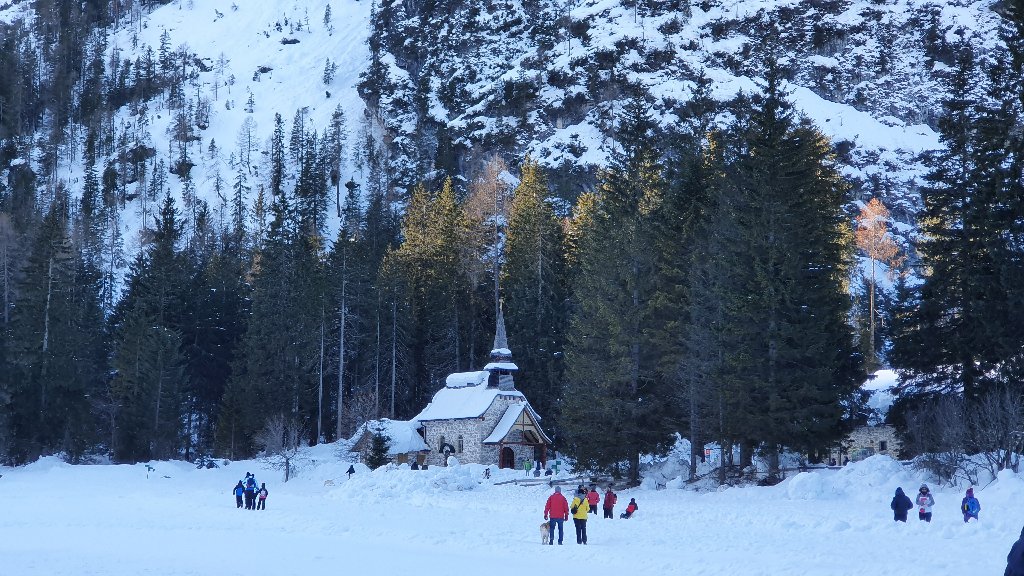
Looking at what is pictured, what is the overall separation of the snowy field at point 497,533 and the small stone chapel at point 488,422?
37.0ft

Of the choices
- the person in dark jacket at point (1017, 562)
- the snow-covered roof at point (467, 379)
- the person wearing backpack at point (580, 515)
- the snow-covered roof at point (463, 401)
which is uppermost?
the snow-covered roof at point (467, 379)

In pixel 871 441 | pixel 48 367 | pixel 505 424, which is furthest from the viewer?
pixel 48 367

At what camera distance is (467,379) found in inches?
2009

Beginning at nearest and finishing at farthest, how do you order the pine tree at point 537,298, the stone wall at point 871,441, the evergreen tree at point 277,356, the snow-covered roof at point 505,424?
the stone wall at point 871,441, the snow-covered roof at point 505,424, the pine tree at point 537,298, the evergreen tree at point 277,356

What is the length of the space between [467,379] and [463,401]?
1.47 m

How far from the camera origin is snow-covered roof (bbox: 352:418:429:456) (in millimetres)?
49062

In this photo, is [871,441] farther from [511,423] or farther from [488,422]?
[488,422]

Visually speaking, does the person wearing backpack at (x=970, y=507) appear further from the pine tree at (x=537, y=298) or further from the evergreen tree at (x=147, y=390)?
the evergreen tree at (x=147, y=390)

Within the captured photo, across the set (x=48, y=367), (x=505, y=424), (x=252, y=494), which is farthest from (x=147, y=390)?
(x=252, y=494)

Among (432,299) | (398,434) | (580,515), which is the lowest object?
(580,515)

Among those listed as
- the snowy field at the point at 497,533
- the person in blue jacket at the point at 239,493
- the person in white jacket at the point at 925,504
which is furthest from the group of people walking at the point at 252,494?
the person in white jacket at the point at 925,504

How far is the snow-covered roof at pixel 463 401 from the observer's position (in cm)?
4853

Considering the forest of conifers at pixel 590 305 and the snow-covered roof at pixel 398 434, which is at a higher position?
the forest of conifers at pixel 590 305

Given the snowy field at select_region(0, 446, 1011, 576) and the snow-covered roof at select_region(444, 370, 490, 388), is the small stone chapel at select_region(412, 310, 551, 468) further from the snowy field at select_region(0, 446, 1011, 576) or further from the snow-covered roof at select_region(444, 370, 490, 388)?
the snowy field at select_region(0, 446, 1011, 576)
